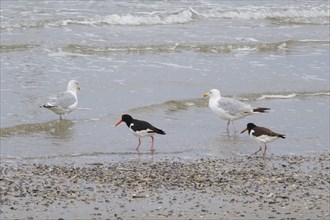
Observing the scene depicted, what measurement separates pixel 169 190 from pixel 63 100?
4908mm

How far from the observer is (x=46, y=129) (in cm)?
1310

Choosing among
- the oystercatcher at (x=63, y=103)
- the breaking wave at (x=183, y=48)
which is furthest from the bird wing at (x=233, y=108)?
the breaking wave at (x=183, y=48)

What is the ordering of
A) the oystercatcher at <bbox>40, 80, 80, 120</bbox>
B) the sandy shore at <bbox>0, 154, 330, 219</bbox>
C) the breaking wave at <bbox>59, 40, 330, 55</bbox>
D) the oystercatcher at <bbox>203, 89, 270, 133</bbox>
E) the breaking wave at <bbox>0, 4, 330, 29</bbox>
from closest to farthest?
the sandy shore at <bbox>0, 154, 330, 219</bbox>
the oystercatcher at <bbox>203, 89, 270, 133</bbox>
the oystercatcher at <bbox>40, 80, 80, 120</bbox>
the breaking wave at <bbox>59, 40, 330, 55</bbox>
the breaking wave at <bbox>0, 4, 330, 29</bbox>

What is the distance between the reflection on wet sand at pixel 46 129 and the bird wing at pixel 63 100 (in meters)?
0.28

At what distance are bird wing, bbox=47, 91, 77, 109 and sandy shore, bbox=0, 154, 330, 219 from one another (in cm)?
303

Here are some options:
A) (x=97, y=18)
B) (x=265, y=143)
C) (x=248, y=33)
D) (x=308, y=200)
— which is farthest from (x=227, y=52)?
(x=308, y=200)

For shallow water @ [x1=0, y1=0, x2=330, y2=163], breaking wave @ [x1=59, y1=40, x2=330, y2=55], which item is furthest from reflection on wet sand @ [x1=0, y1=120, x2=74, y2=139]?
breaking wave @ [x1=59, y1=40, x2=330, y2=55]

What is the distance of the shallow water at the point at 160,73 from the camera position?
40.8 feet

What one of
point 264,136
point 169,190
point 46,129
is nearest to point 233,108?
point 264,136

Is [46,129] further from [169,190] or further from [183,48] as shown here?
[183,48]

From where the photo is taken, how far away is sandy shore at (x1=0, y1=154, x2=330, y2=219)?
8.48 metres

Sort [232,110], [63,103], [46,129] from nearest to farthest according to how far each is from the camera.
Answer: [46,129], [232,110], [63,103]

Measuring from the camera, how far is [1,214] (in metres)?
8.30

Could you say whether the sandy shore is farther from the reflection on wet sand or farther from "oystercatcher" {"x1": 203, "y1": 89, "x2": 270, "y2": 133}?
"oystercatcher" {"x1": 203, "y1": 89, "x2": 270, "y2": 133}
